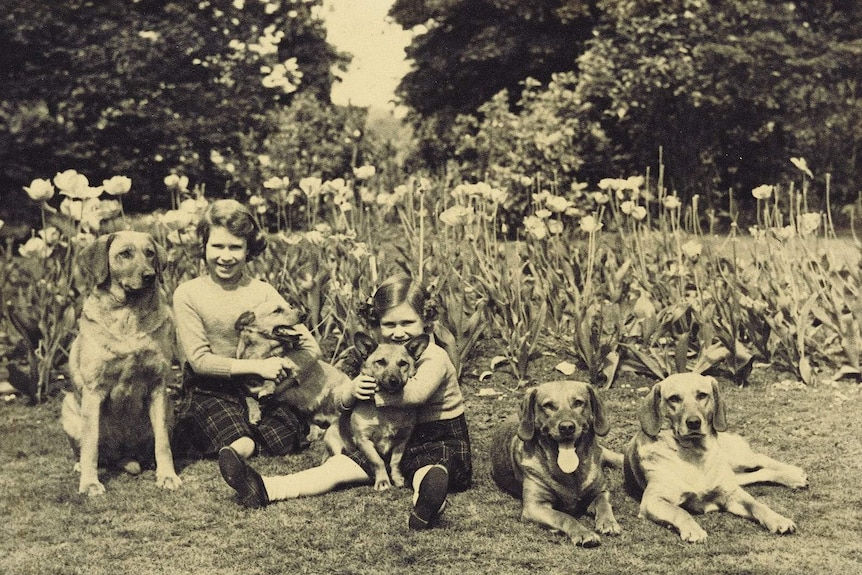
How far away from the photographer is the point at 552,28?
13.2 m

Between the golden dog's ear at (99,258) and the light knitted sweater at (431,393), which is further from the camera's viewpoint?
the golden dog's ear at (99,258)

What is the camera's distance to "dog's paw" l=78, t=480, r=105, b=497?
4.38 metres

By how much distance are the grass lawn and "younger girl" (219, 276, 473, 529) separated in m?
0.09

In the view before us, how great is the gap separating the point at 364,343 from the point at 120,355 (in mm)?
1176

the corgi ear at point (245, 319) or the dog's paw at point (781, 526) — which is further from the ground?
the corgi ear at point (245, 319)

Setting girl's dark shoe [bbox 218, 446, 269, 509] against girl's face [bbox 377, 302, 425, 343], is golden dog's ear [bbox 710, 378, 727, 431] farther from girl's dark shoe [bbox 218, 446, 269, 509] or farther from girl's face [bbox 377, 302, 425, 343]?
girl's dark shoe [bbox 218, 446, 269, 509]

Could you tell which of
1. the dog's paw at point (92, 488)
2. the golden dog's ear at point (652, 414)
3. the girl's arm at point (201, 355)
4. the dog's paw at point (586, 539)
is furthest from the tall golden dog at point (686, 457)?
the dog's paw at point (92, 488)

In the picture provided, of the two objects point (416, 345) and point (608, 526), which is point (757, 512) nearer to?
point (608, 526)

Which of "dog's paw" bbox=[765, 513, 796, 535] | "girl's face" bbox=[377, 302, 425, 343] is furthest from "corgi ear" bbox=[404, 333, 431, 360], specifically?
"dog's paw" bbox=[765, 513, 796, 535]

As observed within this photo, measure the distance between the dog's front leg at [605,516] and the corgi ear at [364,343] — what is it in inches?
49.2

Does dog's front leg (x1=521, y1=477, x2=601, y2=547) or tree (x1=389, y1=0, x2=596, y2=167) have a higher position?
tree (x1=389, y1=0, x2=596, y2=167)

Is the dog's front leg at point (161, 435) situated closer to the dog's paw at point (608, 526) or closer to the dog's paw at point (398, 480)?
the dog's paw at point (398, 480)

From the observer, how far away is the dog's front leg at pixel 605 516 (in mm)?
3682

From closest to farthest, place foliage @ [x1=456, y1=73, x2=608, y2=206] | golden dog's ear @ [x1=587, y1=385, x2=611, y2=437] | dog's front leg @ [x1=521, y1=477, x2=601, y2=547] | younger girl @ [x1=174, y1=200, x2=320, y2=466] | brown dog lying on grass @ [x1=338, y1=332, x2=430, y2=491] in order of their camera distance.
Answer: dog's front leg @ [x1=521, y1=477, x2=601, y2=547], golden dog's ear @ [x1=587, y1=385, x2=611, y2=437], brown dog lying on grass @ [x1=338, y1=332, x2=430, y2=491], younger girl @ [x1=174, y1=200, x2=320, y2=466], foliage @ [x1=456, y1=73, x2=608, y2=206]
